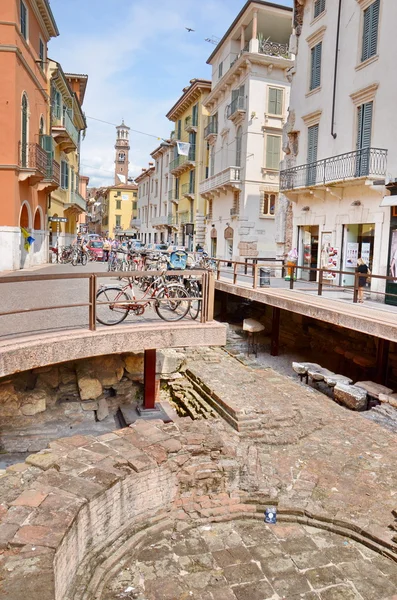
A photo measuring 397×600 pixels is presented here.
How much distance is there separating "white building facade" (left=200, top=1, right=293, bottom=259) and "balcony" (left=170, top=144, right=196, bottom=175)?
846 centimetres

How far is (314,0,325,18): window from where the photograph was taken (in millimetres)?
19969

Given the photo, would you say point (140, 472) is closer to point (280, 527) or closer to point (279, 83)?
point (280, 527)

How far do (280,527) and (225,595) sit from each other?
1.39 m

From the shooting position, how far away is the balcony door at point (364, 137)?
16.2 m

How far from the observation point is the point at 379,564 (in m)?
5.29

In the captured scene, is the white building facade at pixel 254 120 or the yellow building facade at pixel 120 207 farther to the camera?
the yellow building facade at pixel 120 207

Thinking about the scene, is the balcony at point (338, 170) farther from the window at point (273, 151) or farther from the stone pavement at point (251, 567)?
the stone pavement at point (251, 567)

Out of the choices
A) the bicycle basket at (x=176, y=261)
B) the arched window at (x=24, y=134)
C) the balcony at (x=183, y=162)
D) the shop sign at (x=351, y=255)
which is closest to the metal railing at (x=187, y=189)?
the balcony at (x=183, y=162)

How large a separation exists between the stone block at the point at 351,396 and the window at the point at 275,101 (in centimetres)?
2155

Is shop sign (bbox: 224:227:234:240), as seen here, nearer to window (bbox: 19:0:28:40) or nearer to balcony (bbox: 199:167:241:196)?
balcony (bbox: 199:167:241:196)

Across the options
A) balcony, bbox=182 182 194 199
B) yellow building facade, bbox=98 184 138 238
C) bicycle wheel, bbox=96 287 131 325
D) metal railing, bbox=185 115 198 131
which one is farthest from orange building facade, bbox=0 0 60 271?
yellow building facade, bbox=98 184 138 238

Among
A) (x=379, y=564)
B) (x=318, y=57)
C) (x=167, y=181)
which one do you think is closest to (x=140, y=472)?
(x=379, y=564)

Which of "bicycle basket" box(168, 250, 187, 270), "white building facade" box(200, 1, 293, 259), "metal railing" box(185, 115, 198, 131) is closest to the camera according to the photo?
"bicycle basket" box(168, 250, 187, 270)

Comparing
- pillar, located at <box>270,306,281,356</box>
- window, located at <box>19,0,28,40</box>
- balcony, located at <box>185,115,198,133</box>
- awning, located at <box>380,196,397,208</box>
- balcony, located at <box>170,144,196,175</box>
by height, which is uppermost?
balcony, located at <box>185,115,198,133</box>
